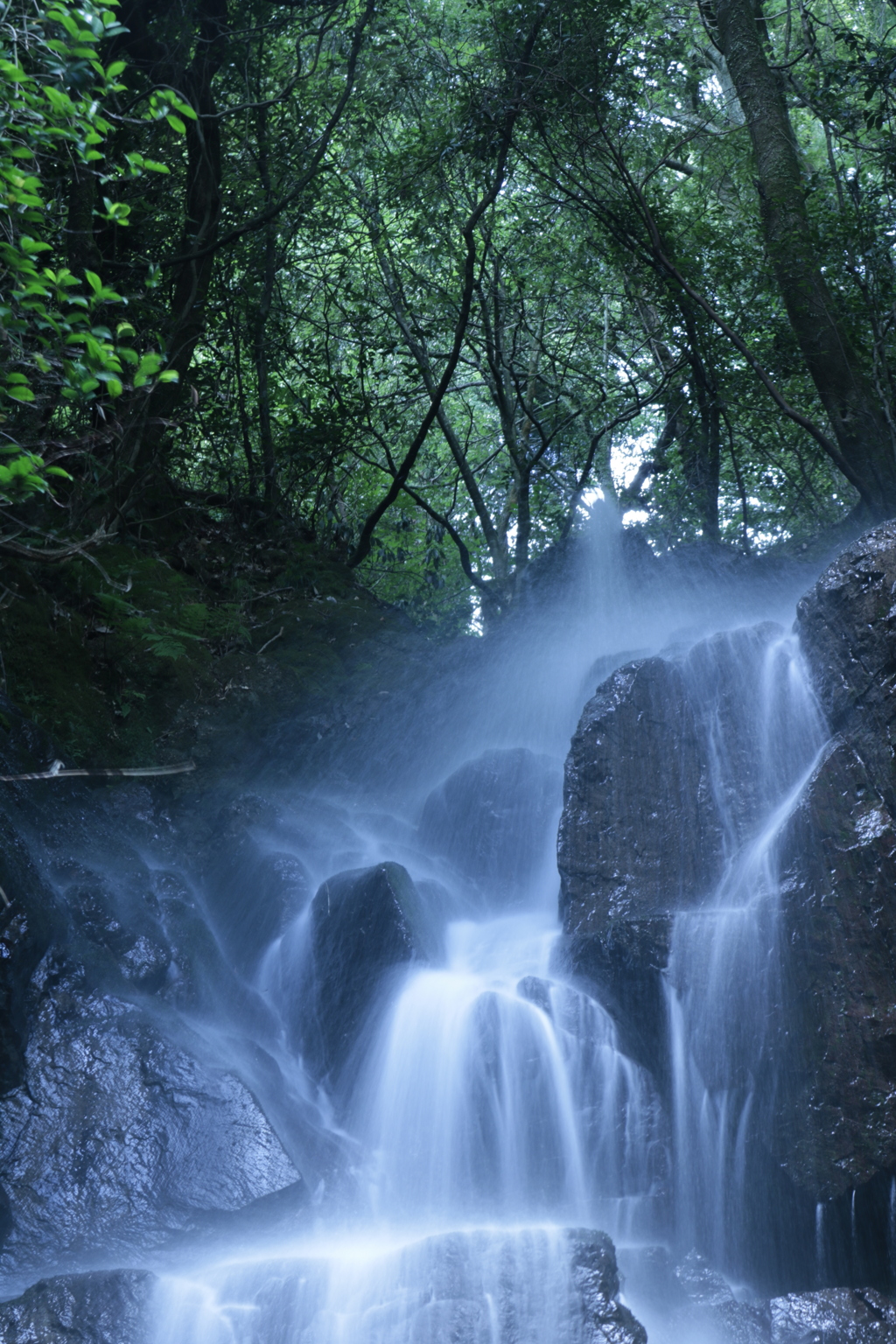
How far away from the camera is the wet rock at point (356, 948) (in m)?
6.97

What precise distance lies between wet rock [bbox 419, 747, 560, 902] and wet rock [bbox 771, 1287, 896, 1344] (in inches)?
165

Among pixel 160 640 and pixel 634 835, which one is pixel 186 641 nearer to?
pixel 160 640

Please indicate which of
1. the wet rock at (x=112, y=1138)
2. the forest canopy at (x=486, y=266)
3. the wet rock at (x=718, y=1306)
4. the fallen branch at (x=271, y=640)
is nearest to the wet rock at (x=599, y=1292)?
the wet rock at (x=718, y=1306)

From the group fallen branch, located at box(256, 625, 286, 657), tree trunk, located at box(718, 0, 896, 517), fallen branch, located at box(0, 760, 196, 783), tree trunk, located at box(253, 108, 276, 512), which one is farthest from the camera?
tree trunk, located at box(253, 108, 276, 512)

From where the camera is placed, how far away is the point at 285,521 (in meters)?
12.6

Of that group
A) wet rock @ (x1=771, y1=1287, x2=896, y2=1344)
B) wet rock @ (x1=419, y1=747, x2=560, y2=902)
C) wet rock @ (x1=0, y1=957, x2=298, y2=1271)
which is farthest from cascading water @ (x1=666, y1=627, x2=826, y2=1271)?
wet rock @ (x1=0, y1=957, x2=298, y2=1271)

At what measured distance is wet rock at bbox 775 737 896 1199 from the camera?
17.0ft

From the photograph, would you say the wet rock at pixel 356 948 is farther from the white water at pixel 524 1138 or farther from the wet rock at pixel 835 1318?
the wet rock at pixel 835 1318

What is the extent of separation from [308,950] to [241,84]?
9.68m

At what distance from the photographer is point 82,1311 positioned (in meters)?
4.54

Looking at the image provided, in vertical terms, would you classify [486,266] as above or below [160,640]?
above

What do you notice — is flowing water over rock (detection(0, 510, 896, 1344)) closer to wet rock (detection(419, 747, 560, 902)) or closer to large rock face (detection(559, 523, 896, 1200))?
large rock face (detection(559, 523, 896, 1200))

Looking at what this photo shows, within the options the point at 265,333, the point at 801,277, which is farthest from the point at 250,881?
the point at 801,277

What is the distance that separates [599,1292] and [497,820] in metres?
4.86
